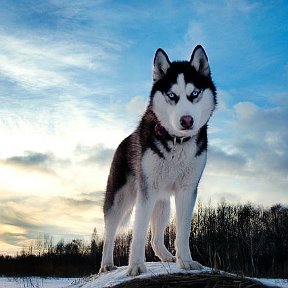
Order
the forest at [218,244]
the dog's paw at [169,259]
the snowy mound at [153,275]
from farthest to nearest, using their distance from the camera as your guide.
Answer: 1. the forest at [218,244]
2. the dog's paw at [169,259]
3. the snowy mound at [153,275]

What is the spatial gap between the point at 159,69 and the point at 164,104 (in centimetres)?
63

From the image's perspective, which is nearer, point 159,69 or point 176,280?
point 176,280

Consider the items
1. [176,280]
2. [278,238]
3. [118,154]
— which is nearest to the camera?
[176,280]

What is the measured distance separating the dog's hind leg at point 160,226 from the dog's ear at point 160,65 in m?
2.19

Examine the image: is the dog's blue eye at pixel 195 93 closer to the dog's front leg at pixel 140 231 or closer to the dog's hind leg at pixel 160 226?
the dog's front leg at pixel 140 231

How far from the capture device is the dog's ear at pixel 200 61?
6.75m

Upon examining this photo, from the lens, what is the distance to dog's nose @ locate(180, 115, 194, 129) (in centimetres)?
595

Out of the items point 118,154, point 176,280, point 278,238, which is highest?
point 278,238

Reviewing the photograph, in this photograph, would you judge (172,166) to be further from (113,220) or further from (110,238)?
(110,238)

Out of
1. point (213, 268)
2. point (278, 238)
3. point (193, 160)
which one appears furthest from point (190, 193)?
point (278, 238)

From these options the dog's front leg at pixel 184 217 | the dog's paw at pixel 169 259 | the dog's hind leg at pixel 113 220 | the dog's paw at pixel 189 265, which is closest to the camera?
the dog's paw at pixel 189 265

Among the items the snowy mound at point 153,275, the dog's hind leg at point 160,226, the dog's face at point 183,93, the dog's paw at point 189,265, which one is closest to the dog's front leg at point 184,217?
the dog's paw at point 189,265

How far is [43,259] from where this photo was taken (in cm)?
5091

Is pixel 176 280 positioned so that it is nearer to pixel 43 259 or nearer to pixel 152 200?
pixel 152 200
